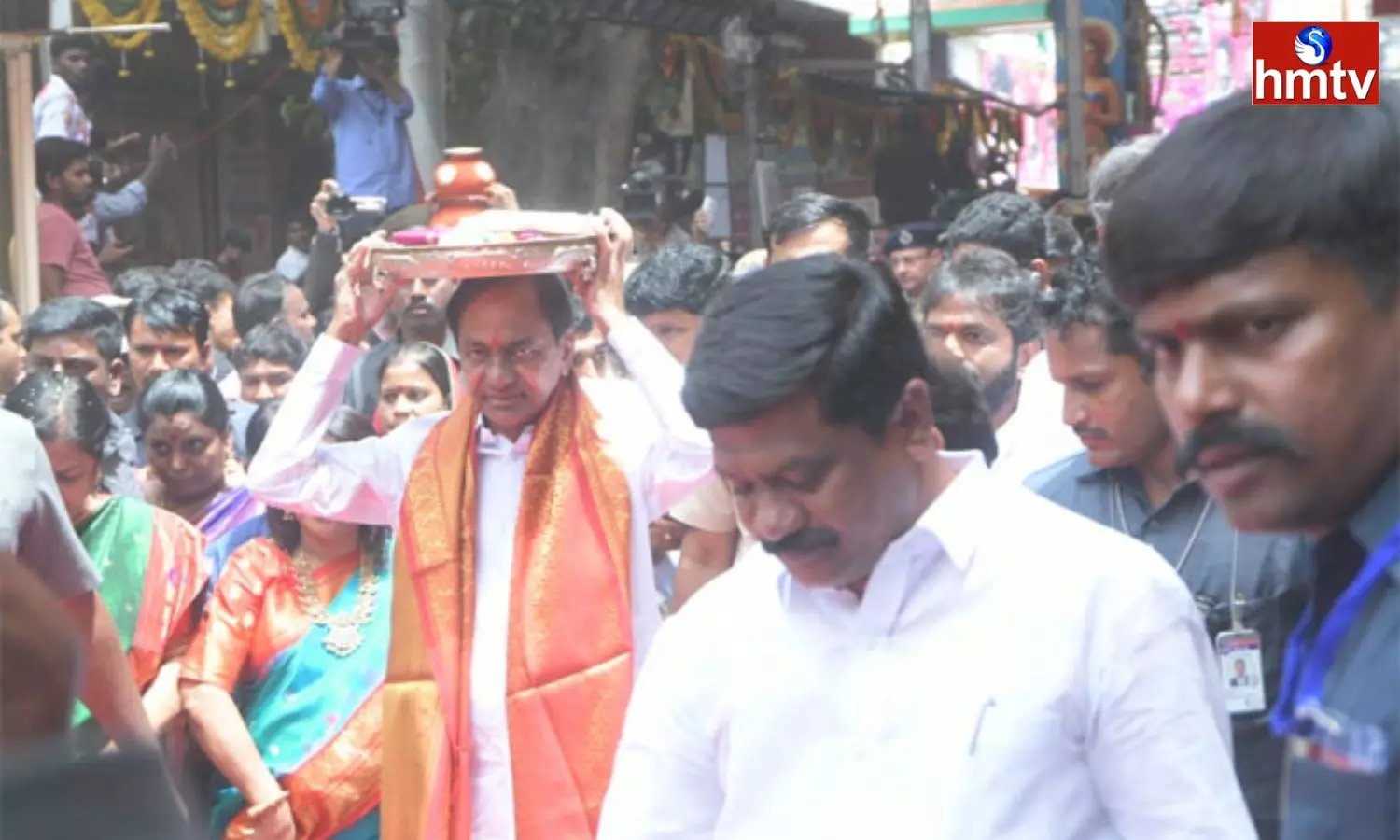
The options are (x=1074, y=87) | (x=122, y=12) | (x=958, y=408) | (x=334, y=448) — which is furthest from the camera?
(x=1074, y=87)

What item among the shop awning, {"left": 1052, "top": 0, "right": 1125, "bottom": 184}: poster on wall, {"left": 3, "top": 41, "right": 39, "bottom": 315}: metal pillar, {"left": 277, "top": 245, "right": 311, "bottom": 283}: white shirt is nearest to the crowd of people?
{"left": 3, "top": 41, "right": 39, "bottom": 315}: metal pillar

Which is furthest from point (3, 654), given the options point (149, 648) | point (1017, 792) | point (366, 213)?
point (366, 213)

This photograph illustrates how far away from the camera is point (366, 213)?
7.79m

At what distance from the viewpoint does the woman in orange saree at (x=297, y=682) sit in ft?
15.0

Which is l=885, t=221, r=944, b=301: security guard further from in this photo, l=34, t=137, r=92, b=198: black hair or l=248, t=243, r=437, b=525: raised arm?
l=34, t=137, r=92, b=198: black hair

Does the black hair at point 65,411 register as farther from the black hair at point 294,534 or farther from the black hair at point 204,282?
the black hair at point 204,282

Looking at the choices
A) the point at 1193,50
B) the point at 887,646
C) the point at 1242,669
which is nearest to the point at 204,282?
the point at 1242,669

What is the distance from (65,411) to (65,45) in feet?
20.2

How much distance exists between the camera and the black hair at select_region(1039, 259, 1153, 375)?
3.58 metres

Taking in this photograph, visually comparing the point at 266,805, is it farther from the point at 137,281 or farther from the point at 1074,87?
the point at 1074,87

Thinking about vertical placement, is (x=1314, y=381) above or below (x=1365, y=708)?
above

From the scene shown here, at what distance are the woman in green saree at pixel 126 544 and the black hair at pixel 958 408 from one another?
200 centimetres

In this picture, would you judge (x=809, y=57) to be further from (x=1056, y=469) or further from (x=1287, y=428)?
(x=1287, y=428)

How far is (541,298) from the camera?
4.08m
